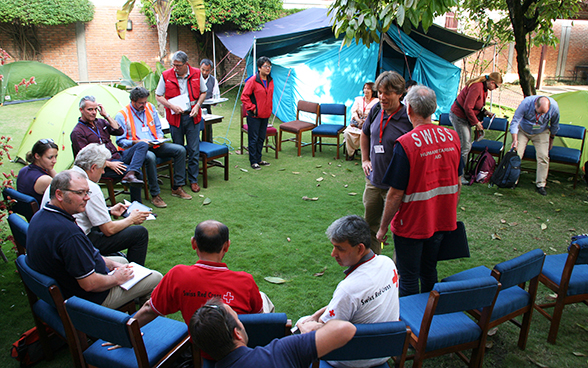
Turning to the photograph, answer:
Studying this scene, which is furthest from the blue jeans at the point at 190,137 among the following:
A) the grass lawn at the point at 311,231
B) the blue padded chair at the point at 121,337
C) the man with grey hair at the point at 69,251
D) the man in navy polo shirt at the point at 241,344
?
the man in navy polo shirt at the point at 241,344

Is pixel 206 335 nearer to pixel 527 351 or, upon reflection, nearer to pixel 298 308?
pixel 298 308

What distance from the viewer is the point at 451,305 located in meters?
2.05

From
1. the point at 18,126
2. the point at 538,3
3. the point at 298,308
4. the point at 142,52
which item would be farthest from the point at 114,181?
the point at 142,52

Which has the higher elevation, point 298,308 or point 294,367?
point 294,367

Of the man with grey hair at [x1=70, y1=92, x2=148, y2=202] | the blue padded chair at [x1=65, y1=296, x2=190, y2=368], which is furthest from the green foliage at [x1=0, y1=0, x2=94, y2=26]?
the blue padded chair at [x1=65, y1=296, x2=190, y2=368]

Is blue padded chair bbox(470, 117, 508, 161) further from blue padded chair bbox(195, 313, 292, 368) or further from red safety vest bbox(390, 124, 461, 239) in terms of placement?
blue padded chair bbox(195, 313, 292, 368)

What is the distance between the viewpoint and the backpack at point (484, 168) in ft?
20.1

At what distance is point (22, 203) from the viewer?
10.3 feet

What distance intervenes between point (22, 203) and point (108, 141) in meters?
1.71

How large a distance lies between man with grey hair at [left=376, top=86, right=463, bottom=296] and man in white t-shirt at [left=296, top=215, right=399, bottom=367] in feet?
1.96

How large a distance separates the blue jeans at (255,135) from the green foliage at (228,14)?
25.9 feet

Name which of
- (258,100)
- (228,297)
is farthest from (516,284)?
(258,100)

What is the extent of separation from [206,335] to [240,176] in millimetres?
4924

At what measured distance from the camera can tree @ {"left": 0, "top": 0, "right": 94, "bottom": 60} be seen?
13.5 m
